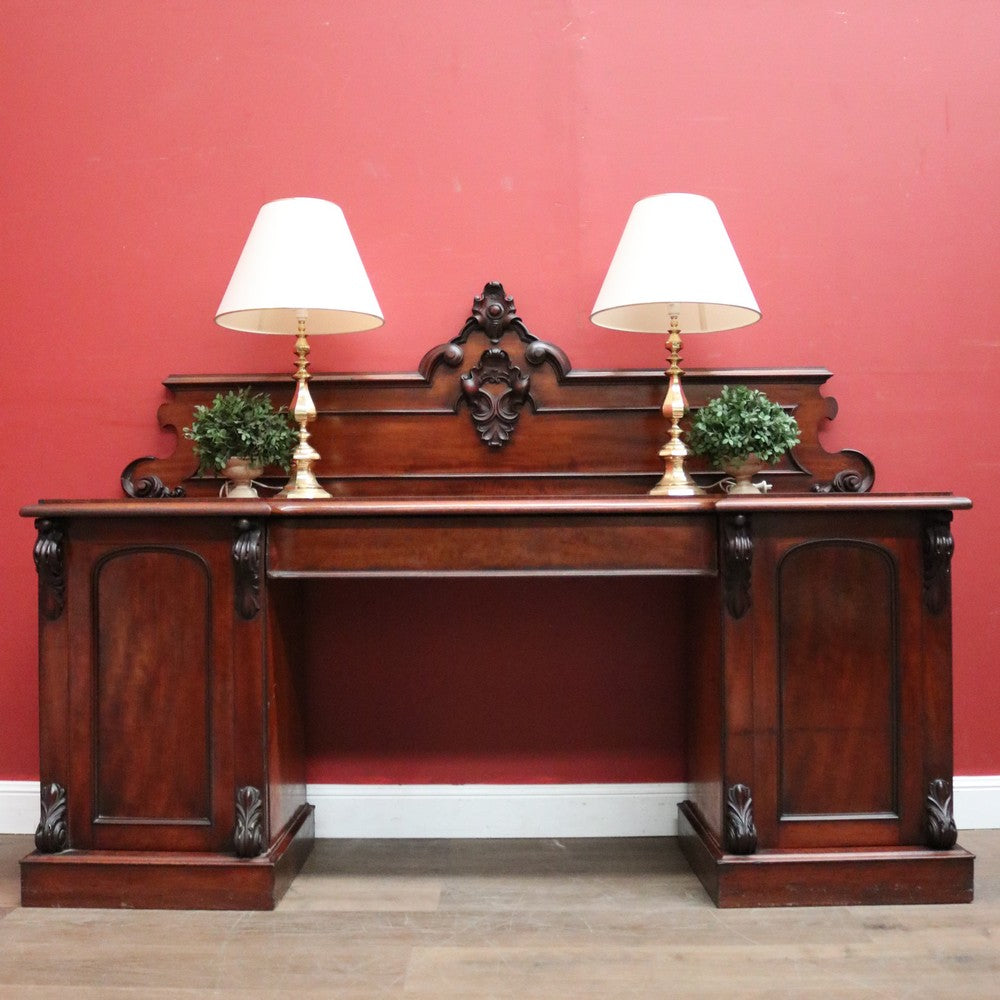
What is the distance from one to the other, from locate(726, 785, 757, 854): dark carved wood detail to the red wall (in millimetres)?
528

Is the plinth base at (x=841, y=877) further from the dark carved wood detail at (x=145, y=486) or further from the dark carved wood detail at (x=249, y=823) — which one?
the dark carved wood detail at (x=145, y=486)

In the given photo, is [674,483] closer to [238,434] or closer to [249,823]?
[238,434]

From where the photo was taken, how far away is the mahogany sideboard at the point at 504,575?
1906 mm

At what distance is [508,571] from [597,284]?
971mm

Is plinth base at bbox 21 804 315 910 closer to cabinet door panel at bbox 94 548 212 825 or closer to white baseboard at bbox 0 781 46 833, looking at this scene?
cabinet door panel at bbox 94 548 212 825

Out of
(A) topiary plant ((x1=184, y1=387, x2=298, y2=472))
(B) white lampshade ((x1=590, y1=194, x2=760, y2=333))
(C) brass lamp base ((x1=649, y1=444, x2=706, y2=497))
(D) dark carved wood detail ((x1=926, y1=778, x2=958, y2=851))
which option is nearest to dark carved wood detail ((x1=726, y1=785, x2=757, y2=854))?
(D) dark carved wood detail ((x1=926, y1=778, x2=958, y2=851))

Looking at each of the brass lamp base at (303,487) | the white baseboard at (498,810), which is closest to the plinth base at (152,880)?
the white baseboard at (498,810)

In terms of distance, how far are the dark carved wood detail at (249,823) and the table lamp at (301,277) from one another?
0.69m

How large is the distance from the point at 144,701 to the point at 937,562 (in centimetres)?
181

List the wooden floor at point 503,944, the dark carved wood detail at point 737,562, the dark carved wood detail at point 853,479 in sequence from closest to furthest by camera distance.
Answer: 1. the wooden floor at point 503,944
2. the dark carved wood detail at point 737,562
3. the dark carved wood detail at point 853,479

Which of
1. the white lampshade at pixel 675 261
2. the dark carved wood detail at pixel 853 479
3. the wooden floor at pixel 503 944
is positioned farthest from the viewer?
the dark carved wood detail at pixel 853 479

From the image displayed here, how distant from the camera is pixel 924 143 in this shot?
2.46 meters

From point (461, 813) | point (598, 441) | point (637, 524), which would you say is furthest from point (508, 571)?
point (461, 813)

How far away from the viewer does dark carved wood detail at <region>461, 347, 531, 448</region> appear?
2381 mm
